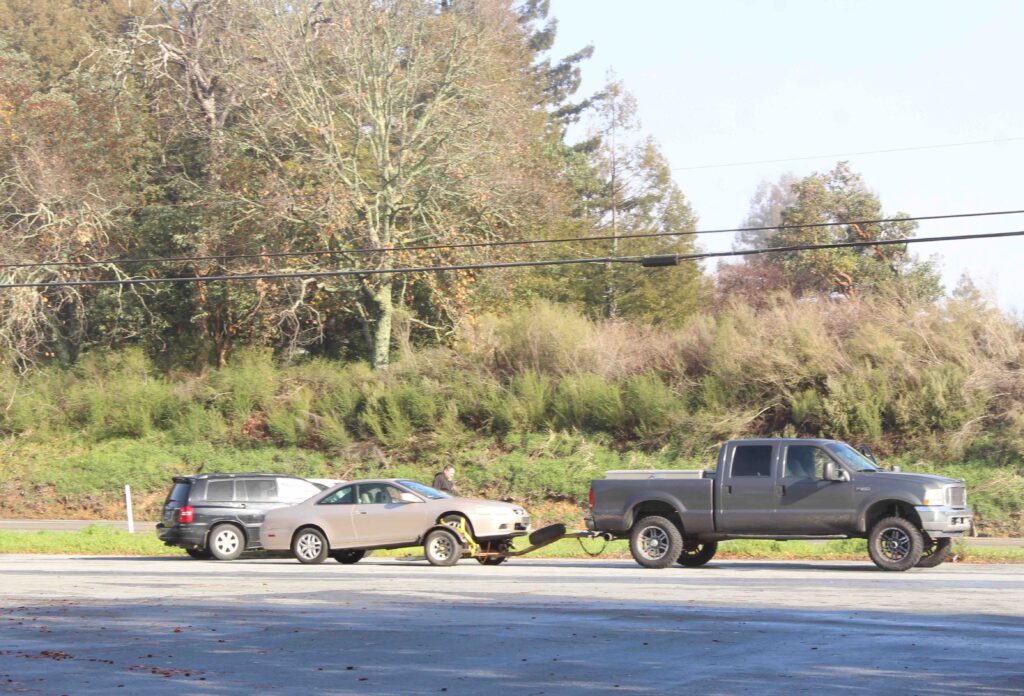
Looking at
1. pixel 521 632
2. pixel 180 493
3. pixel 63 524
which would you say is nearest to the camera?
pixel 521 632

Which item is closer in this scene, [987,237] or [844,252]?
[987,237]

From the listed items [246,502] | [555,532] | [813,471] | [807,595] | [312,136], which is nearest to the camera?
[807,595]

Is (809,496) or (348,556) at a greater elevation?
(809,496)

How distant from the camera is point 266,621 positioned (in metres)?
13.6

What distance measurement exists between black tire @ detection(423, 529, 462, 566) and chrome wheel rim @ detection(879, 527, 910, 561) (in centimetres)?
689

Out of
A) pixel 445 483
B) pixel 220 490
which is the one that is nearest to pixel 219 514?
pixel 220 490

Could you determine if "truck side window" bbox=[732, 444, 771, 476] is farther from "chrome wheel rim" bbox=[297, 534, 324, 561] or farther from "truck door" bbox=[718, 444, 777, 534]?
"chrome wheel rim" bbox=[297, 534, 324, 561]

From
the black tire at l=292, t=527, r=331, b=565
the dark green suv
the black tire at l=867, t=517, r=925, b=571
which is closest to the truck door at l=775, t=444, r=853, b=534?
the black tire at l=867, t=517, r=925, b=571

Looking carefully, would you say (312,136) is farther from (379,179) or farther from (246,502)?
(246,502)

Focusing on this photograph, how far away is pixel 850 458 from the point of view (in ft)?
65.2

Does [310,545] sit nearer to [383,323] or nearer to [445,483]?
[445,483]

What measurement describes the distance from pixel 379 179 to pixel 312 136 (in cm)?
256

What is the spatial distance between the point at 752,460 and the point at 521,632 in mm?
8572

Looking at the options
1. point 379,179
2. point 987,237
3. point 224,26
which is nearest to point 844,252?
point 379,179
